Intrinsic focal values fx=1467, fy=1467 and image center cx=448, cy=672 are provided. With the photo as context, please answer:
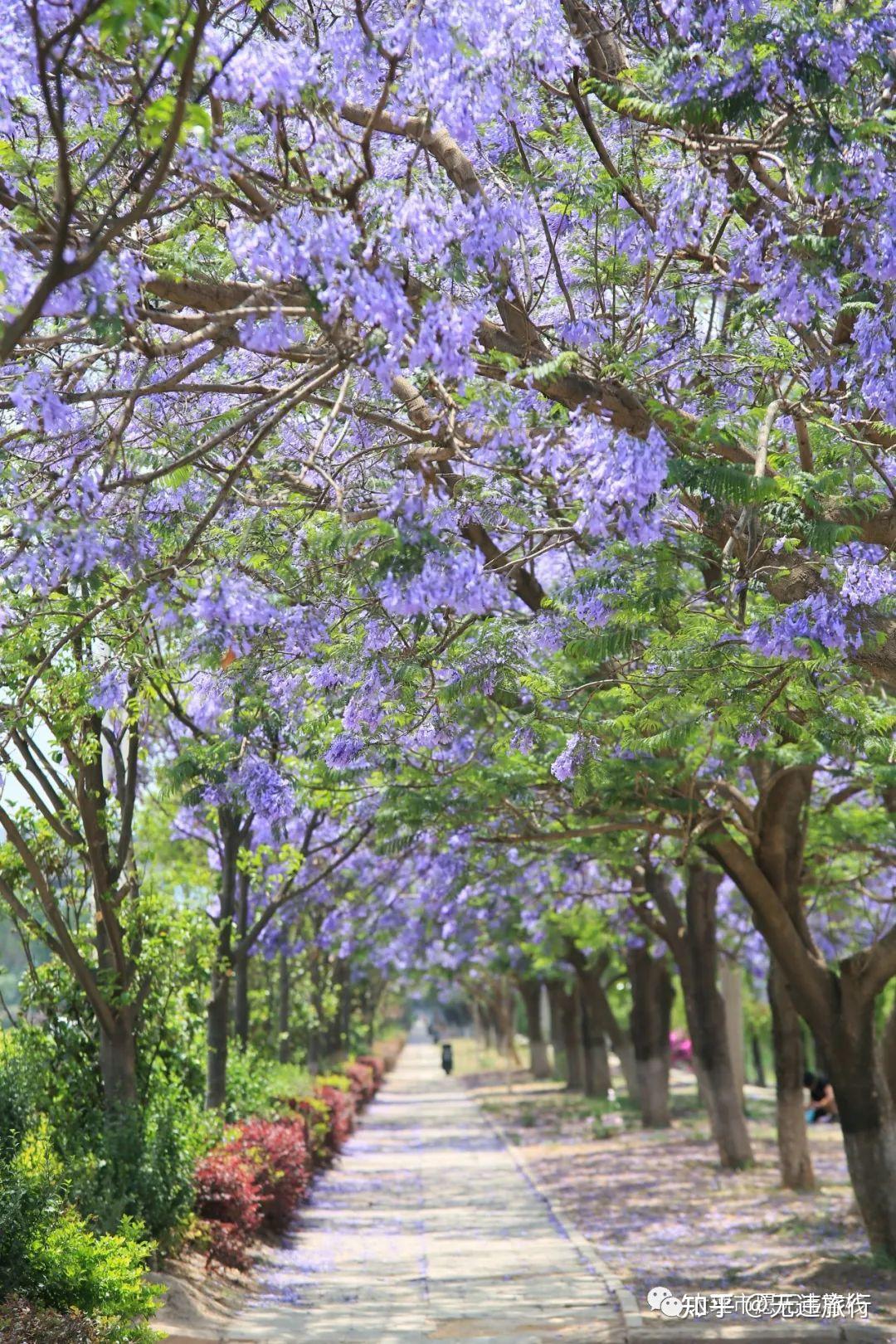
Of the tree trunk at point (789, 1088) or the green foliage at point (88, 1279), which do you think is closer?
the green foliage at point (88, 1279)

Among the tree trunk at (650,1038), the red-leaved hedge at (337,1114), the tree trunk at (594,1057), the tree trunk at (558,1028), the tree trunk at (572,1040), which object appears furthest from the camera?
the tree trunk at (558,1028)

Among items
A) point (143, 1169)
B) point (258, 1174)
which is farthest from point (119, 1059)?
point (258, 1174)

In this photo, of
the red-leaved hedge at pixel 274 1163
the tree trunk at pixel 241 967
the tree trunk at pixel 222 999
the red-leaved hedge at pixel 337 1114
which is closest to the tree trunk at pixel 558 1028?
the red-leaved hedge at pixel 337 1114

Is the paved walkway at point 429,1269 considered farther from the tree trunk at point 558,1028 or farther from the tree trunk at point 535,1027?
the tree trunk at point 535,1027

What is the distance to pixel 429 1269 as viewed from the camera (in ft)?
38.5

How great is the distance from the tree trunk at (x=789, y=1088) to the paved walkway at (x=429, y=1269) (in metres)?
2.62

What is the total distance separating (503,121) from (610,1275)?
817 cm

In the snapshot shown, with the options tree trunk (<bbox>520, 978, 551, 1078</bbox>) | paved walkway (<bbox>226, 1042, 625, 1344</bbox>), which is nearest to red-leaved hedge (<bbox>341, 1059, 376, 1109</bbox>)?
tree trunk (<bbox>520, 978, 551, 1078</bbox>)

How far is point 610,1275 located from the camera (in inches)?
432

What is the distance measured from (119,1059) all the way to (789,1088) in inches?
304

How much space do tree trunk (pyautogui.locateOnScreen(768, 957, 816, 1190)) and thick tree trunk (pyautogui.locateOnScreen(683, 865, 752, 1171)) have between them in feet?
4.83

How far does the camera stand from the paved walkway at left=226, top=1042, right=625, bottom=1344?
9219 mm

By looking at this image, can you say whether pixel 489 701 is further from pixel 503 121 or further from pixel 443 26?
pixel 443 26

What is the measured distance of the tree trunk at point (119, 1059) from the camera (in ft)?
32.9
